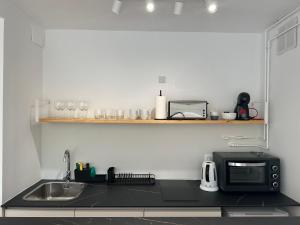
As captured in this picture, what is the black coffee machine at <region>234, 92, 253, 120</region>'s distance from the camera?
2366mm

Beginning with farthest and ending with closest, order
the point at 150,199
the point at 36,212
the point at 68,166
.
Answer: the point at 68,166, the point at 150,199, the point at 36,212

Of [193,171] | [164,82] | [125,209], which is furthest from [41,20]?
[193,171]

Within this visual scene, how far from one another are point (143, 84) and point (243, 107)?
1.07 m

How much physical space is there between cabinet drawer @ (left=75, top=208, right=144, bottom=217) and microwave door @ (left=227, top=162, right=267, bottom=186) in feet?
2.98

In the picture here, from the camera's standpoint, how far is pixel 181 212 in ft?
6.40

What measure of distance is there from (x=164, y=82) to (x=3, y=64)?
1509mm

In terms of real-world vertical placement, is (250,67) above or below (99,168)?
above

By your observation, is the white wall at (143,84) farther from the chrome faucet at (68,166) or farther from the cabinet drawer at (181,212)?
the cabinet drawer at (181,212)

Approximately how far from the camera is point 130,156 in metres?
2.59

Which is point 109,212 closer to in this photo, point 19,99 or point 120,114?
point 120,114

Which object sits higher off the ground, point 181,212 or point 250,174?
point 250,174

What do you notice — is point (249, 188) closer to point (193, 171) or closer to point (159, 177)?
point (193, 171)

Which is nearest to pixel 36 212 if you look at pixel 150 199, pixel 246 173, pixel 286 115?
pixel 150 199

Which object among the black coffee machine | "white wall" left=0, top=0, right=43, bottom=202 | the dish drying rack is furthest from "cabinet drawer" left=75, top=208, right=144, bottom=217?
the black coffee machine
